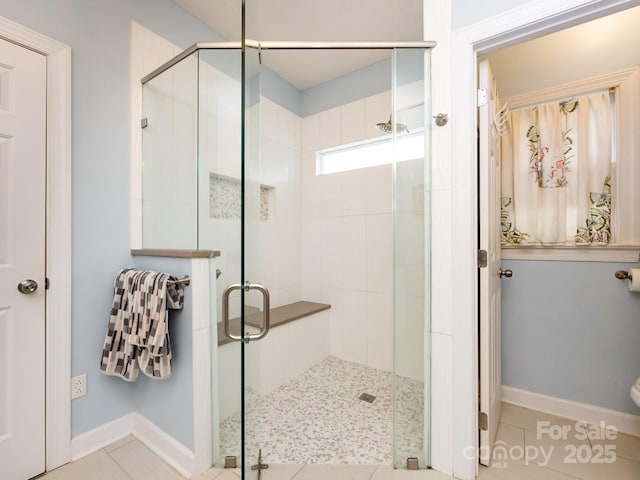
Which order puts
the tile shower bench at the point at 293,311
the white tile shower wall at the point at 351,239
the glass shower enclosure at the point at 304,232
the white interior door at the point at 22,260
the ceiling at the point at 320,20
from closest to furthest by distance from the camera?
the glass shower enclosure at the point at 304,232 < the white interior door at the point at 22,260 < the ceiling at the point at 320,20 < the tile shower bench at the point at 293,311 < the white tile shower wall at the point at 351,239

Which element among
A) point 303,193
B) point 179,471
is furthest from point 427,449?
point 303,193

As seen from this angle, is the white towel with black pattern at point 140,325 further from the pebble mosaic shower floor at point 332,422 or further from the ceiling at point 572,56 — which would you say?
the ceiling at point 572,56

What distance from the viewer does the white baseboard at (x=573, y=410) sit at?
162 centimetres

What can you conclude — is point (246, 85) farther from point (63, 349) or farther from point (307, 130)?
point (307, 130)

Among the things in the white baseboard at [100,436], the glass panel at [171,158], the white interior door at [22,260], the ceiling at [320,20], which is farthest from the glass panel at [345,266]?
the white interior door at [22,260]

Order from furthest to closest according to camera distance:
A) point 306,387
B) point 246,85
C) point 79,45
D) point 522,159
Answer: point 306,387 < point 522,159 < point 79,45 < point 246,85

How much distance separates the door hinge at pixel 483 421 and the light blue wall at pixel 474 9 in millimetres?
1782

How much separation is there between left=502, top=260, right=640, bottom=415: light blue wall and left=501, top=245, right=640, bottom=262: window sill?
3cm

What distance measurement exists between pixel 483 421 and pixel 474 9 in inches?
73.6

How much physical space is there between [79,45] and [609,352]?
3345 millimetres

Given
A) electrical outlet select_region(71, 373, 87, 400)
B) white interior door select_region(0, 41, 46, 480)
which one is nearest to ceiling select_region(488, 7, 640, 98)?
white interior door select_region(0, 41, 46, 480)

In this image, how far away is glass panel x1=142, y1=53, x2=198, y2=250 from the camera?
1573 mm

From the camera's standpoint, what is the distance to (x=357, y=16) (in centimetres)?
207

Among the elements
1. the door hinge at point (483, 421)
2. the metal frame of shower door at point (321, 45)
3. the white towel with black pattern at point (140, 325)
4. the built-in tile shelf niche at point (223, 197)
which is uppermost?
the metal frame of shower door at point (321, 45)
